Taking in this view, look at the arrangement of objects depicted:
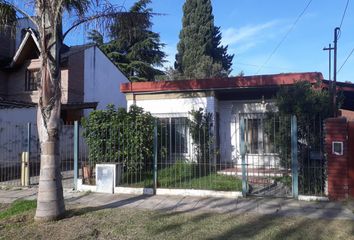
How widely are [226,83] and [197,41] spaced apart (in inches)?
958

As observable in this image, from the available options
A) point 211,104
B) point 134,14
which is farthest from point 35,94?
point 134,14

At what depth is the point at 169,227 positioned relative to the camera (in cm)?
697

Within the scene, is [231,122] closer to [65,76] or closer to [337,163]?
[337,163]

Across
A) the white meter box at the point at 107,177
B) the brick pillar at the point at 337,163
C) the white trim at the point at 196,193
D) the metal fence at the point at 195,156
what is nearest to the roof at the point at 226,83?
the metal fence at the point at 195,156

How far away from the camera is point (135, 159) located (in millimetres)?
11367

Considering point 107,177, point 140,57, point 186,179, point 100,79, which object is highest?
point 140,57

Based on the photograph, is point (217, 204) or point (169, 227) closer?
point (169, 227)

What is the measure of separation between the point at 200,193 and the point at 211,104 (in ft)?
18.5

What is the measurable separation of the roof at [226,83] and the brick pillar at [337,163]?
4110mm

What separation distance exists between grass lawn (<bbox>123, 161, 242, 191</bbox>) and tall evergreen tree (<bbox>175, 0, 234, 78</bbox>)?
2459cm

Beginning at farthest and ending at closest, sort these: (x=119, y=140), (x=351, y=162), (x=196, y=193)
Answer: (x=119, y=140) → (x=196, y=193) → (x=351, y=162)

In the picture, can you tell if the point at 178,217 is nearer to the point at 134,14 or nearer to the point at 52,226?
the point at 52,226

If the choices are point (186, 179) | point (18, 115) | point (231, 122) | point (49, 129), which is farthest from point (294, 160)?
point (18, 115)

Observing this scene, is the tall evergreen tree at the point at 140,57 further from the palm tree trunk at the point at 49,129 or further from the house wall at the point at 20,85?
the palm tree trunk at the point at 49,129
